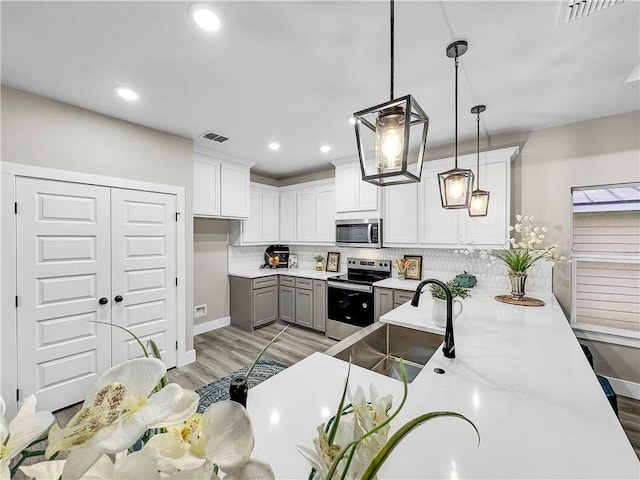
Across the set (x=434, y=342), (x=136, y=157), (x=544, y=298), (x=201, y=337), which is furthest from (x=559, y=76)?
(x=201, y=337)

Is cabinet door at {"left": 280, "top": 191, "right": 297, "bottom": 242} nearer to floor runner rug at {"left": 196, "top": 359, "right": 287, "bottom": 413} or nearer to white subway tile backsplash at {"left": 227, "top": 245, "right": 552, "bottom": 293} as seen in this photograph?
white subway tile backsplash at {"left": 227, "top": 245, "right": 552, "bottom": 293}

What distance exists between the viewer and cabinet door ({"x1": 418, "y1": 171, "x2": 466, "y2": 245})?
10.7 feet

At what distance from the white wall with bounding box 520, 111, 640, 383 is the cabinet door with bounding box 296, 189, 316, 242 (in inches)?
112

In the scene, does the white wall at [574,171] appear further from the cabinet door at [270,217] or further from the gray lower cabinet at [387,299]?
the cabinet door at [270,217]

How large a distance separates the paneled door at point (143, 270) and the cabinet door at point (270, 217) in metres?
1.85

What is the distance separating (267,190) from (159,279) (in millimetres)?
2474

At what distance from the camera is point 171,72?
1977 millimetres

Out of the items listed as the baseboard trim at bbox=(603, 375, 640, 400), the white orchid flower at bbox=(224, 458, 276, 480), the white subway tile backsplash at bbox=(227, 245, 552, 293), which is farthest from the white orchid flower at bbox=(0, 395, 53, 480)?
the baseboard trim at bbox=(603, 375, 640, 400)

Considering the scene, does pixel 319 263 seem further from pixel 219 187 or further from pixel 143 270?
pixel 143 270

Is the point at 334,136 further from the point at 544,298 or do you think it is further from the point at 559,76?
the point at 544,298

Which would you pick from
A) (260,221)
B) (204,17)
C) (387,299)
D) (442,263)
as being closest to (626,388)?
(442,263)

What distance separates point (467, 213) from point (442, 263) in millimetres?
767

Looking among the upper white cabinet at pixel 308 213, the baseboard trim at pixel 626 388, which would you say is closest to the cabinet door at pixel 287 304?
the upper white cabinet at pixel 308 213

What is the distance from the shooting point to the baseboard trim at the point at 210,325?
13.7 ft
